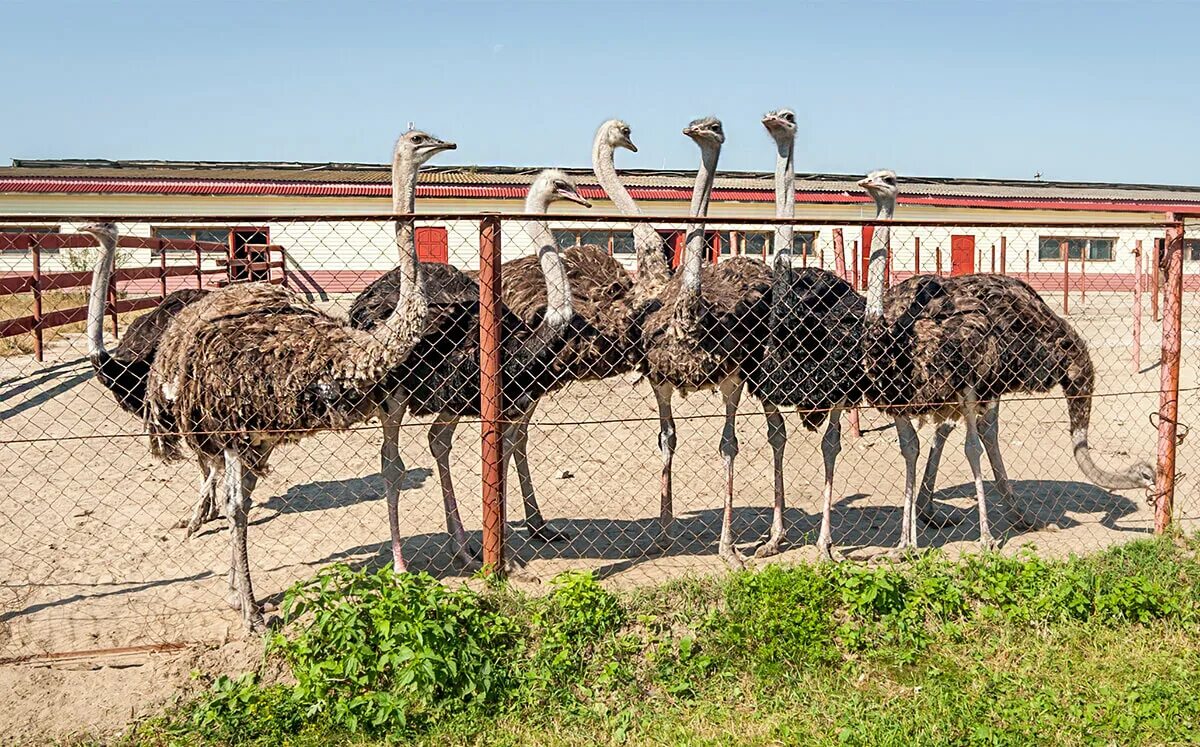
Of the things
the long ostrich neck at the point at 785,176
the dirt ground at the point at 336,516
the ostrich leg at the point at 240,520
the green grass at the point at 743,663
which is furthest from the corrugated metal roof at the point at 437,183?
the green grass at the point at 743,663

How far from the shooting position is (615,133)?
643cm

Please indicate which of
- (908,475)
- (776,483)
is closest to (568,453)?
(776,483)

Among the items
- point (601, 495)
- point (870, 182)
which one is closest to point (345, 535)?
point (601, 495)

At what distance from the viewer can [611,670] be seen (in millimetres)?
4082

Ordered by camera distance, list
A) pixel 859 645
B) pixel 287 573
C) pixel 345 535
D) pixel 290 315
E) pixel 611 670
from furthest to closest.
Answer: pixel 345 535, pixel 287 573, pixel 290 315, pixel 859 645, pixel 611 670

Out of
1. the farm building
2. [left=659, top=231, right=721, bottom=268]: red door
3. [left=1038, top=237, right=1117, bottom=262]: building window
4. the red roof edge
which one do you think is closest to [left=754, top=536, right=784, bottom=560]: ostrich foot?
[left=659, top=231, right=721, bottom=268]: red door

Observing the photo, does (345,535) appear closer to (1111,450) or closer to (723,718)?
(723,718)

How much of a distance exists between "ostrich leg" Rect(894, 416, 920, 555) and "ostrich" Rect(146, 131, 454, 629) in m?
2.79

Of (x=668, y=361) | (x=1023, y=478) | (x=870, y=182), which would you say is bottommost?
(x=1023, y=478)

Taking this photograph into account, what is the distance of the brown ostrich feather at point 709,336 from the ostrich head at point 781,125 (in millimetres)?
822

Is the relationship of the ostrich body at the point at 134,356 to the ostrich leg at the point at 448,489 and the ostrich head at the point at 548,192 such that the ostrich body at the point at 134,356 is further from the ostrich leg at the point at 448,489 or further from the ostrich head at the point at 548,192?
the ostrich head at the point at 548,192

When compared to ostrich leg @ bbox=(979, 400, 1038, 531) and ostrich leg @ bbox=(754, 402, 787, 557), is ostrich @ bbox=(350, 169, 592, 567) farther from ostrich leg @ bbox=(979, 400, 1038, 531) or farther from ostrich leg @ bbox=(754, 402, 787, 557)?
ostrich leg @ bbox=(979, 400, 1038, 531)

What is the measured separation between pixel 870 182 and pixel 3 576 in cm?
478

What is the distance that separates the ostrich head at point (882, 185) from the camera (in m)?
5.87
